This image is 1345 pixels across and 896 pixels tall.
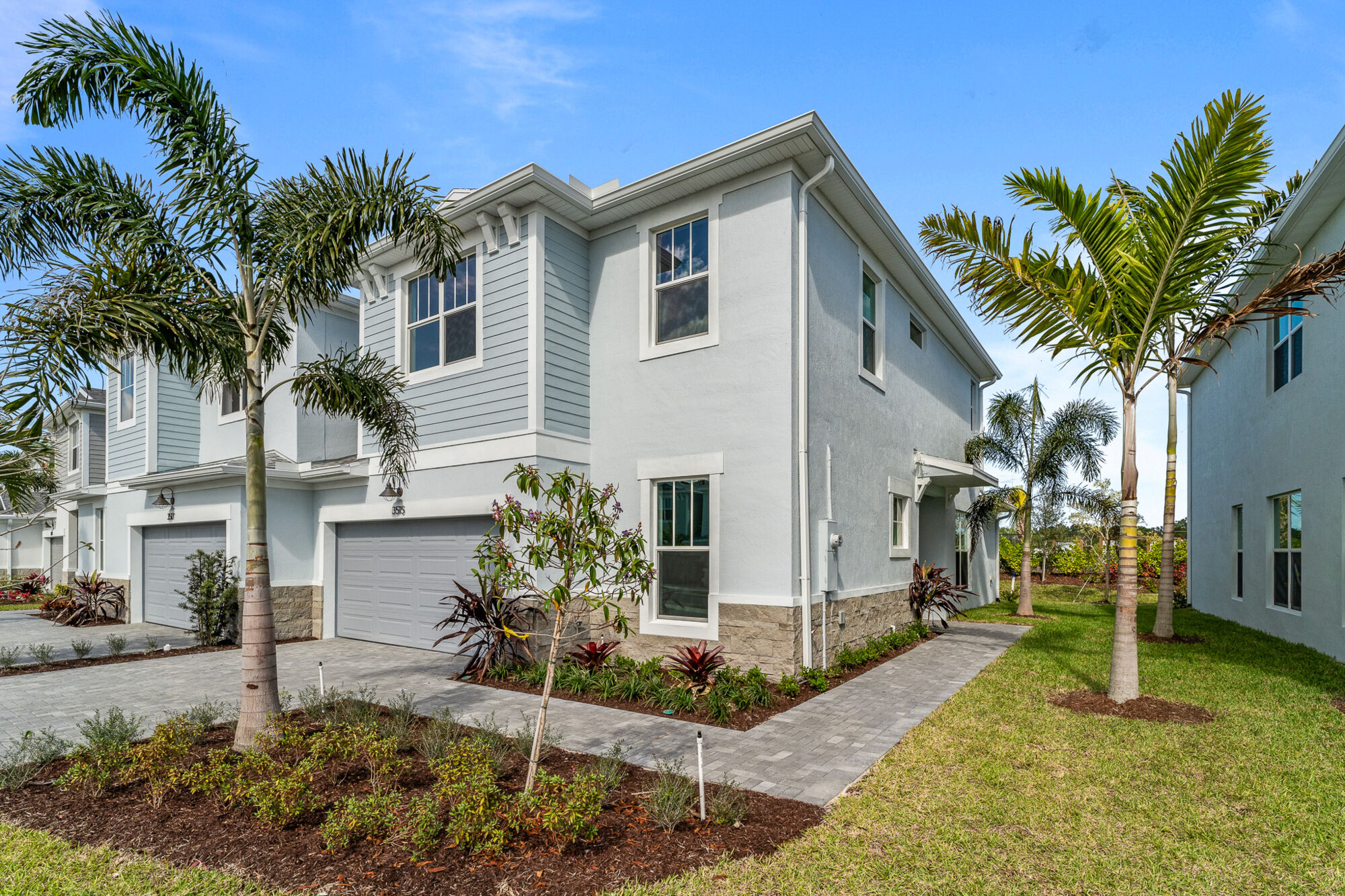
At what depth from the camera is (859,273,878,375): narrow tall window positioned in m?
11.6

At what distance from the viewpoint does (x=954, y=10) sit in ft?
28.8

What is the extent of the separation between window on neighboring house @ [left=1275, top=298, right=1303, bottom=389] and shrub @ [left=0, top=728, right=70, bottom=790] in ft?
53.2

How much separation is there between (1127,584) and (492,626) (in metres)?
7.49

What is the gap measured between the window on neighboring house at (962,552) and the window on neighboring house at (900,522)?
477 centimetres

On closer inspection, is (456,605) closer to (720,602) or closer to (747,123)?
(720,602)

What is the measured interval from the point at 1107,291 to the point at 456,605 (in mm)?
9339

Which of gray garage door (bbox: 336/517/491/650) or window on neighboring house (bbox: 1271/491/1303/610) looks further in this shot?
window on neighboring house (bbox: 1271/491/1303/610)

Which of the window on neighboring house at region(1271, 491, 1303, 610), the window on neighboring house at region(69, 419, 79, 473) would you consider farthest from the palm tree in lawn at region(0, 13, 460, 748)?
the window on neighboring house at region(69, 419, 79, 473)

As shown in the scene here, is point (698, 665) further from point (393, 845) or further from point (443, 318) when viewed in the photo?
point (443, 318)

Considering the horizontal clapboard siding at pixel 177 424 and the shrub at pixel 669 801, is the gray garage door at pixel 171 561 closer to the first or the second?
the horizontal clapboard siding at pixel 177 424

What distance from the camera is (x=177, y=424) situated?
653 inches

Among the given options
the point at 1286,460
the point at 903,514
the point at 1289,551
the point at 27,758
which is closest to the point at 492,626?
the point at 27,758

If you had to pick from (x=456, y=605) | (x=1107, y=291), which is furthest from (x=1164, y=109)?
(x=456, y=605)

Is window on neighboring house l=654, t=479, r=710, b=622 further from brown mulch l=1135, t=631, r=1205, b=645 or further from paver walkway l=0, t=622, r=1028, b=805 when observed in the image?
brown mulch l=1135, t=631, r=1205, b=645
